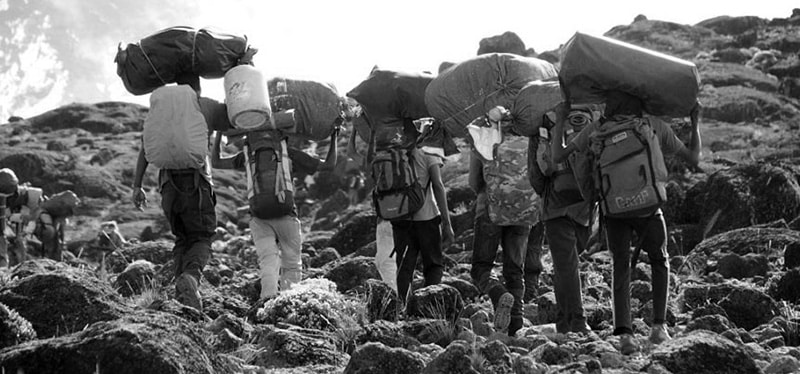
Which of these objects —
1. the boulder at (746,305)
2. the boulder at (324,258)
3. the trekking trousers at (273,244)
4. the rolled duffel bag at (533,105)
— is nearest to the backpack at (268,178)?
the trekking trousers at (273,244)

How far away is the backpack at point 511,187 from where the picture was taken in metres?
8.08

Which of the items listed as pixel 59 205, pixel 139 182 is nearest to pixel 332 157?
pixel 139 182

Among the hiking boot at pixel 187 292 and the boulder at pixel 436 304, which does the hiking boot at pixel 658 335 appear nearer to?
the boulder at pixel 436 304

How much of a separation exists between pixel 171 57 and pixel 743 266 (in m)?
5.68

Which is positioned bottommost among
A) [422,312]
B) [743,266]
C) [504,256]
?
[743,266]

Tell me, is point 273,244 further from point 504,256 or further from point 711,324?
point 711,324

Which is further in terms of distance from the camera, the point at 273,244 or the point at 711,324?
the point at 273,244

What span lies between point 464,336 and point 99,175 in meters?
41.0

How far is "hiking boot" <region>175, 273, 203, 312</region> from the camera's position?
751 centimetres

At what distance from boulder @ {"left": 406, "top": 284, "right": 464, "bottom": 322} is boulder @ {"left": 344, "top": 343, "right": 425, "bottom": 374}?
80.4 inches

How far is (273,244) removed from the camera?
8.95 meters

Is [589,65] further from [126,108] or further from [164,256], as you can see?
[126,108]

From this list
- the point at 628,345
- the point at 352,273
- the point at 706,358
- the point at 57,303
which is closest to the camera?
the point at 706,358

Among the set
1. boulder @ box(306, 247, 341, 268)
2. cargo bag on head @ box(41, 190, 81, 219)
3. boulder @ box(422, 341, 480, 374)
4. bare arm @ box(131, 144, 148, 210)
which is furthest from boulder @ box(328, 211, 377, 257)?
boulder @ box(422, 341, 480, 374)
